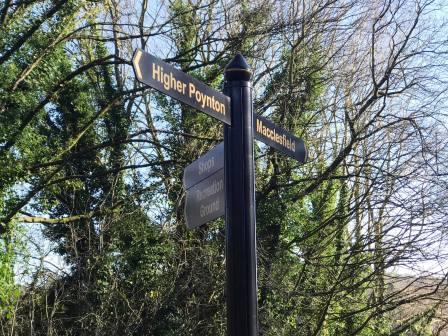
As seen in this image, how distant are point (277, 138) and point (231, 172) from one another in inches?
29.1

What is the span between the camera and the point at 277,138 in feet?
13.7

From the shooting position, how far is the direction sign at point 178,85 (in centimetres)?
330

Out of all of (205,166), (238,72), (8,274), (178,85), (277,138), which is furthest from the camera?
(8,274)

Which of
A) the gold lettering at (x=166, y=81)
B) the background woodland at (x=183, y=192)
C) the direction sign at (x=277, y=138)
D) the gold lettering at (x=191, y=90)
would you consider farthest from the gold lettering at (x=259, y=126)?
the background woodland at (x=183, y=192)

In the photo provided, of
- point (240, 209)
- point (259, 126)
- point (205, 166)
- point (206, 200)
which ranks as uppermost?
point (259, 126)

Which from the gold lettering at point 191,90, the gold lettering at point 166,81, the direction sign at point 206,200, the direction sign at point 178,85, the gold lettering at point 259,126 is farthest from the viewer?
the gold lettering at point 259,126

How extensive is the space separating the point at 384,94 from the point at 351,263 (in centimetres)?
376

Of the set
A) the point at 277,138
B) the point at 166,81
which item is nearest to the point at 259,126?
the point at 277,138

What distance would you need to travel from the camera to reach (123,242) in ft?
44.3

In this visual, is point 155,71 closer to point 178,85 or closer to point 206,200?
point 178,85

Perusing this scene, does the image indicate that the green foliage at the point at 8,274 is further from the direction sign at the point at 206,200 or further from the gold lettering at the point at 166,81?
the gold lettering at the point at 166,81

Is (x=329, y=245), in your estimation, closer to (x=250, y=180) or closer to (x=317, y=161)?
(x=317, y=161)

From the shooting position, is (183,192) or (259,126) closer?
(259,126)

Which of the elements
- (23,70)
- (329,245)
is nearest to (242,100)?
(23,70)
